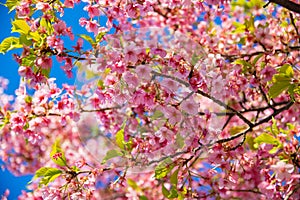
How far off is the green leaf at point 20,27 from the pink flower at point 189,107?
2.71 ft

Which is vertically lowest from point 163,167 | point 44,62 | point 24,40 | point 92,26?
point 163,167

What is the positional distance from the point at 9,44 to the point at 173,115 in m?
0.87

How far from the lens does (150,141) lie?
227 centimetres

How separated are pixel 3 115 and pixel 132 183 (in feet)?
8.39

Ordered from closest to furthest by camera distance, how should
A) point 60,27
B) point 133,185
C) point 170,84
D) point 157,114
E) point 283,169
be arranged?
point 170,84, point 157,114, point 60,27, point 283,169, point 133,185

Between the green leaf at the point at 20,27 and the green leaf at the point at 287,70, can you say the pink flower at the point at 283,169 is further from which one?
the green leaf at the point at 20,27

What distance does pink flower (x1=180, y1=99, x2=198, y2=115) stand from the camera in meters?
2.04

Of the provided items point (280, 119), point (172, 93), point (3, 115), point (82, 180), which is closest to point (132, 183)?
point (280, 119)

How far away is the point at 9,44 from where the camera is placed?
2297mm

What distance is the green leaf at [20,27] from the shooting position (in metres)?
2.24

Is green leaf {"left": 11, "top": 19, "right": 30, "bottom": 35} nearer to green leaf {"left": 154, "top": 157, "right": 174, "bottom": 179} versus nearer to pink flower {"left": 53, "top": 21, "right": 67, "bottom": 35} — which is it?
pink flower {"left": 53, "top": 21, "right": 67, "bottom": 35}

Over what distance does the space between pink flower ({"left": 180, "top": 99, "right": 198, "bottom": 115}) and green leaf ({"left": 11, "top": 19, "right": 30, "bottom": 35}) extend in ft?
2.71

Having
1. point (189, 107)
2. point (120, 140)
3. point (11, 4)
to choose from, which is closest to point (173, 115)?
point (189, 107)

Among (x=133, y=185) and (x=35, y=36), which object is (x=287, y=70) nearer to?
(x=35, y=36)
